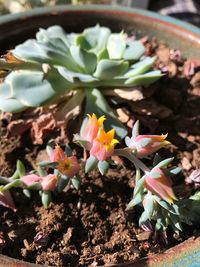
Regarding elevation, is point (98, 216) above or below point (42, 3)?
below

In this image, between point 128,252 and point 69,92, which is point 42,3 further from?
point 128,252

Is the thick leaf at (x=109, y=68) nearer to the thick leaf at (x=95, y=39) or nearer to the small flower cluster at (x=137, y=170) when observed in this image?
the thick leaf at (x=95, y=39)

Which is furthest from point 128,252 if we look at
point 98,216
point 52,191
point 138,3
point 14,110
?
point 138,3

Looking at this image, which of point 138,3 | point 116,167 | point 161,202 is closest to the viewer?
point 161,202

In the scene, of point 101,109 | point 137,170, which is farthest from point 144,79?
point 137,170

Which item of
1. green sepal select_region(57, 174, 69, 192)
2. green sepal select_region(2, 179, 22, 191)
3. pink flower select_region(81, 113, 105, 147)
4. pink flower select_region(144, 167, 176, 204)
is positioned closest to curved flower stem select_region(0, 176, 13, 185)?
green sepal select_region(2, 179, 22, 191)

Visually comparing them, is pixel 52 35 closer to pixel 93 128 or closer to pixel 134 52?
pixel 134 52
